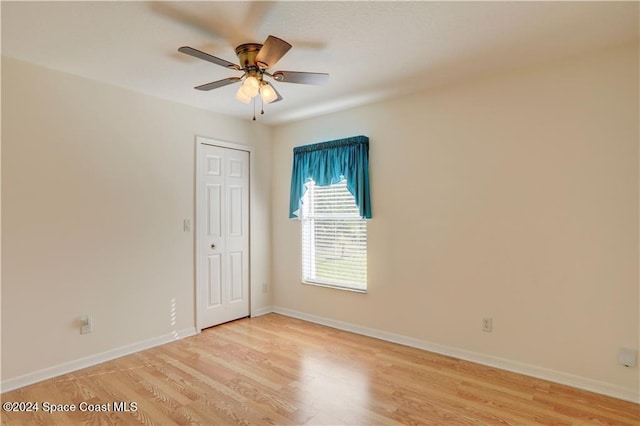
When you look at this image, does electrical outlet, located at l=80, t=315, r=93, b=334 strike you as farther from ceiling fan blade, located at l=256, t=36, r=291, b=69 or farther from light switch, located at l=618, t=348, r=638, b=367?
light switch, located at l=618, t=348, r=638, b=367

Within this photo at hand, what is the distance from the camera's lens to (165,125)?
3.64 meters

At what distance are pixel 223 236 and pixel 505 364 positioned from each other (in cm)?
311

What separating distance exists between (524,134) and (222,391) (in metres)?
3.06

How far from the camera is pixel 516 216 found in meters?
2.89

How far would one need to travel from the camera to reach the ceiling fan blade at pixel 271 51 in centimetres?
200

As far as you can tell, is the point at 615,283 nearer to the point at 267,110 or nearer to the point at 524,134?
the point at 524,134

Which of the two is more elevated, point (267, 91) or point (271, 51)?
point (271, 51)

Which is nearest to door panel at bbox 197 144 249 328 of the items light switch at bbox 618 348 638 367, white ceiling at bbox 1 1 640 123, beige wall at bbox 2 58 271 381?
beige wall at bbox 2 58 271 381

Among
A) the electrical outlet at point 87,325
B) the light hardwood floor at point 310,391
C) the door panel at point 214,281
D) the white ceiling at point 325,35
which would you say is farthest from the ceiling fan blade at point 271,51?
the electrical outlet at point 87,325

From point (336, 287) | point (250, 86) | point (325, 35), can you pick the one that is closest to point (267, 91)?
point (250, 86)

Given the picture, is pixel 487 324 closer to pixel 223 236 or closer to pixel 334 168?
pixel 334 168

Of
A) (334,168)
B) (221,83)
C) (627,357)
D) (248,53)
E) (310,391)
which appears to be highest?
(248,53)

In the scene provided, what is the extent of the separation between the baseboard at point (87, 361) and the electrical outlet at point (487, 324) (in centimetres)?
289

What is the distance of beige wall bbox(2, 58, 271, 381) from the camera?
107 inches
